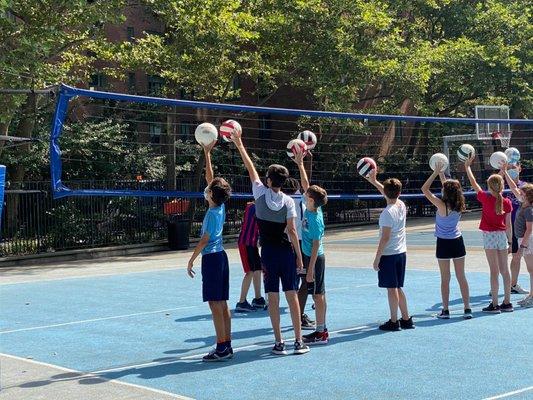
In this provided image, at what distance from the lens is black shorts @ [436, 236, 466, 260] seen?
1009cm

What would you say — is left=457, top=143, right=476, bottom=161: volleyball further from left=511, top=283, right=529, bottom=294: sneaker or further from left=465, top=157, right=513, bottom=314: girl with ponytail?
left=511, top=283, right=529, bottom=294: sneaker

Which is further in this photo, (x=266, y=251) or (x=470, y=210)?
(x=470, y=210)

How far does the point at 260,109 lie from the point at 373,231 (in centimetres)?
1703

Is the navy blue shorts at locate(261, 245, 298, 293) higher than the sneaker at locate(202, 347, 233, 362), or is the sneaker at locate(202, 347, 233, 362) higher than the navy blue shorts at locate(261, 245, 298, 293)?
the navy blue shorts at locate(261, 245, 298, 293)

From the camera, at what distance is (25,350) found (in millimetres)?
9117

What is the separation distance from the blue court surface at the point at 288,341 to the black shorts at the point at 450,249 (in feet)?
2.67

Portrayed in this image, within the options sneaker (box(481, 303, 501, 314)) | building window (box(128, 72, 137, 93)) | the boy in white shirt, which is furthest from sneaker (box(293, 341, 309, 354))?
building window (box(128, 72, 137, 93))

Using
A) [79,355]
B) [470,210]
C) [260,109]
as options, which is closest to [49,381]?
[79,355]

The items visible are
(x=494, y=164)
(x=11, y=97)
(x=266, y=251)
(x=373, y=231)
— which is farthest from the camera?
(x=373, y=231)

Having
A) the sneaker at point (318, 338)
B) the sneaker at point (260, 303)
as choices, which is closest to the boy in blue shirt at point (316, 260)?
the sneaker at point (318, 338)

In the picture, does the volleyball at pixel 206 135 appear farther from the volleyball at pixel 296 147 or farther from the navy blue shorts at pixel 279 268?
the navy blue shorts at pixel 279 268

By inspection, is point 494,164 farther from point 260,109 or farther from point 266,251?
point 266,251

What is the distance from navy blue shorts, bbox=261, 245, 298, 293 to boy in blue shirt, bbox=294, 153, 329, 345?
54 cm

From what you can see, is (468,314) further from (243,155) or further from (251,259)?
(243,155)
